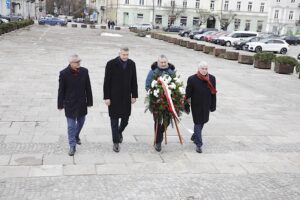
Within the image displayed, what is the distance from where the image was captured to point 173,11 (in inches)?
Result: 3201

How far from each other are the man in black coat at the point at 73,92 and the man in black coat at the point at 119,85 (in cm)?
38

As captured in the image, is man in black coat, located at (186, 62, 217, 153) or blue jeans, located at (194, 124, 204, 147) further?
blue jeans, located at (194, 124, 204, 147)

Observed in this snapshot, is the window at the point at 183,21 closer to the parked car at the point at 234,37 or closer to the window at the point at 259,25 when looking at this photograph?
the window at the point at 259,25

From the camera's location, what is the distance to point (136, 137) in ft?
28.7

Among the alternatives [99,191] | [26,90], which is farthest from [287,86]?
[99,191]

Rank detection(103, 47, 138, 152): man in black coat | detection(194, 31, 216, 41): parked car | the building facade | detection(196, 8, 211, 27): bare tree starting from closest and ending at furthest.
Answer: detection(103, 47, 138, 152): man in black coat → detection(194, 31, 216, 41): parked car → the building facade → detection(196, 8, 211, 27): bare tree

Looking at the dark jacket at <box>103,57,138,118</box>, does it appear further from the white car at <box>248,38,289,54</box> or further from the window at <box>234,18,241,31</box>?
the window at <box>234,18,241,31</box>

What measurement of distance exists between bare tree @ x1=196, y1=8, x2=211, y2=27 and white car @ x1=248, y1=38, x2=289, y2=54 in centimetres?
4583

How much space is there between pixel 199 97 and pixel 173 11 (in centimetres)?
7554

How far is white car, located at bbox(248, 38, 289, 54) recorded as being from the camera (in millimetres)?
36594

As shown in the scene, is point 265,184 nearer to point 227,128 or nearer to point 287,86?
point 227,128

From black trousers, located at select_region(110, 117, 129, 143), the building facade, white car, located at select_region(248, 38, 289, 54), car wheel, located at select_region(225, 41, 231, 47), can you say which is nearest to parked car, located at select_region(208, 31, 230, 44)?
car wheel, located at select_region(225, 41, 231, 47)

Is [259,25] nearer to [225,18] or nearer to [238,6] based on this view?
[238,6]

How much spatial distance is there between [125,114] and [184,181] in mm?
1713
